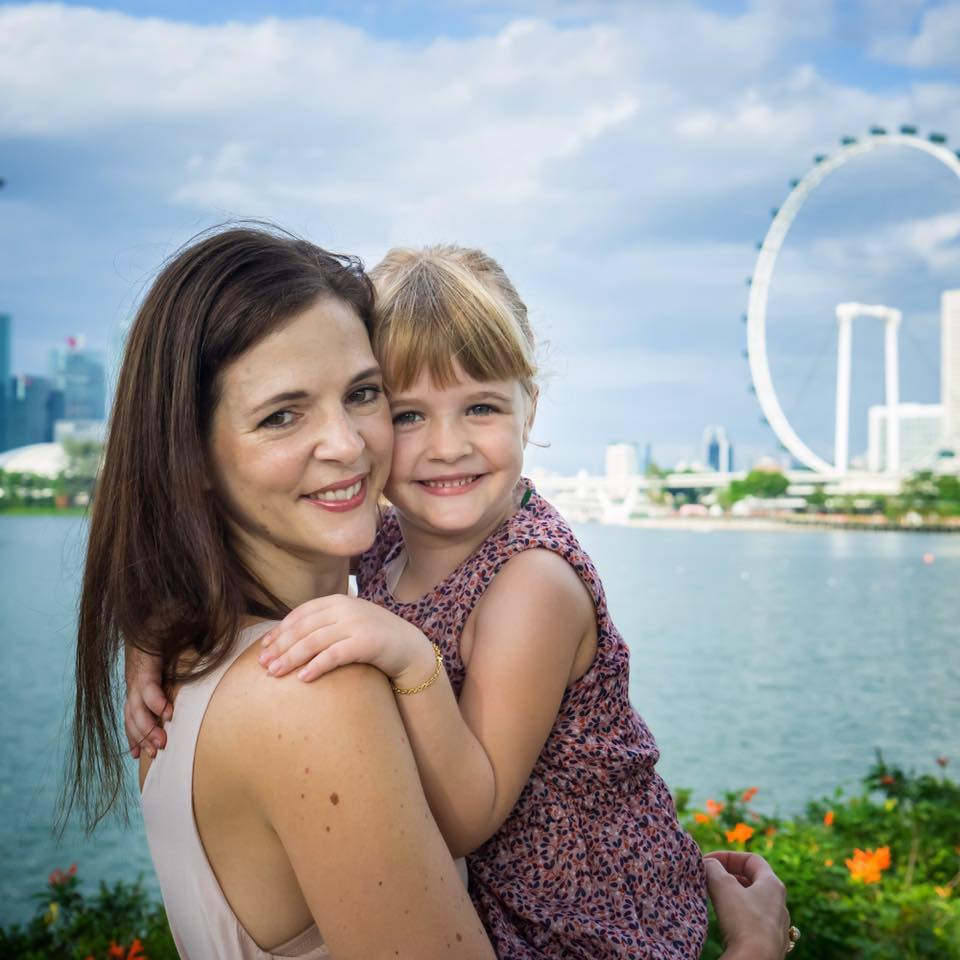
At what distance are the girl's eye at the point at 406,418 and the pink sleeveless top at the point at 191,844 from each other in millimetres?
459

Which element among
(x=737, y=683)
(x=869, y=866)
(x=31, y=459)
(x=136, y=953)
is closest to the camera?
(x=136, y=953)

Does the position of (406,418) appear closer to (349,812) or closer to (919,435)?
(349,812)

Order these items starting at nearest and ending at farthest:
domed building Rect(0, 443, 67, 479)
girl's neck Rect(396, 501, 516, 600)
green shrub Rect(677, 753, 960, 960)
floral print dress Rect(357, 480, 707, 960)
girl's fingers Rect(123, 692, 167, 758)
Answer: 1. girl's fingers Rect(123, 692, 167, 758)
2. floral print dress Rect(357, 480, 707, 960)
3. girl's neck Rect(396, 501, 516, 600)
4. green shrub Rect(677, 753, 960, 960)
5. domed building Rect(0, 443, 67, 479)

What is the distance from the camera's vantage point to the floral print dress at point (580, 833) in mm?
1521

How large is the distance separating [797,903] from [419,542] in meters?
2.19

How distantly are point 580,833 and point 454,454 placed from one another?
575mm

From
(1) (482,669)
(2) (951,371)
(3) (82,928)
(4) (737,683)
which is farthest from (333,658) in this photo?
(2) (951,371)

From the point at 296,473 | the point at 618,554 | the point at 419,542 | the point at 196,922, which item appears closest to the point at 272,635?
the point at 296,473

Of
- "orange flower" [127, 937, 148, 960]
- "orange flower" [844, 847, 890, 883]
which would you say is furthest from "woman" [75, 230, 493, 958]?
"orange flower" [844, 847, 890, 883]

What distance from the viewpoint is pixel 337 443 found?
1412 mm

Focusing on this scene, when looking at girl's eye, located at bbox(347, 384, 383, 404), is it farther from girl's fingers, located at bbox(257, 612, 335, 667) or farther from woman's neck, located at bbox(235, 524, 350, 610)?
girl's fingers, located at bbox(257, 612, 335, 667)

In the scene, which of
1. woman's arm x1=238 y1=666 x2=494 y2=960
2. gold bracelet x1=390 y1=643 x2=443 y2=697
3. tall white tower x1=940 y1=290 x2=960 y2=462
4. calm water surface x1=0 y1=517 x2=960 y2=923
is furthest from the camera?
tall white tower x1=940 y1=290 x2=960 y2=462

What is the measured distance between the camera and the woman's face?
1400 mm

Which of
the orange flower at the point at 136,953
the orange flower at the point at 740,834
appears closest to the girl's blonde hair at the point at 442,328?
the orange flower at the point at 136,953
